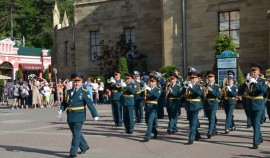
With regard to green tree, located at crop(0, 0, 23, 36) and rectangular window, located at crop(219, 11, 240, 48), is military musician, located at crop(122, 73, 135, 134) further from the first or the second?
green tree, located at crop(0, 0, 23, 36)

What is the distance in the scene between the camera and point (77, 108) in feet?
31.4

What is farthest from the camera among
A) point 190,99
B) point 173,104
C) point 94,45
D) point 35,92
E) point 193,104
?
point 94,45

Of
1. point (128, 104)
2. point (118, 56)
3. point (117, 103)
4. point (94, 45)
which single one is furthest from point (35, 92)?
point (128, 104)

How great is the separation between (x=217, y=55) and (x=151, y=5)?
9656 millimetres

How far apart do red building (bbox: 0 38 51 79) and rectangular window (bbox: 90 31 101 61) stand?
17.3 meters

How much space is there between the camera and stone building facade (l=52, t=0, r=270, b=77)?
76.8 ft

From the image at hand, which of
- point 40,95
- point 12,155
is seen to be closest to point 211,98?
point 12,155

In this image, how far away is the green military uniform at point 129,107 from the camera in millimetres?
13017

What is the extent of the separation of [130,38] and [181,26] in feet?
18.4

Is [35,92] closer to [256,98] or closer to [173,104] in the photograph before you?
[173,104]

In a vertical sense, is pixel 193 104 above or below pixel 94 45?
below

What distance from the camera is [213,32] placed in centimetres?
2442

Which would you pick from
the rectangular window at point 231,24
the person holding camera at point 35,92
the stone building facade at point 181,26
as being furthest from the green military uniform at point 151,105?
the person holding camera at point 35,92

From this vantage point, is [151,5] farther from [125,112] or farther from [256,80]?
[256,80]
